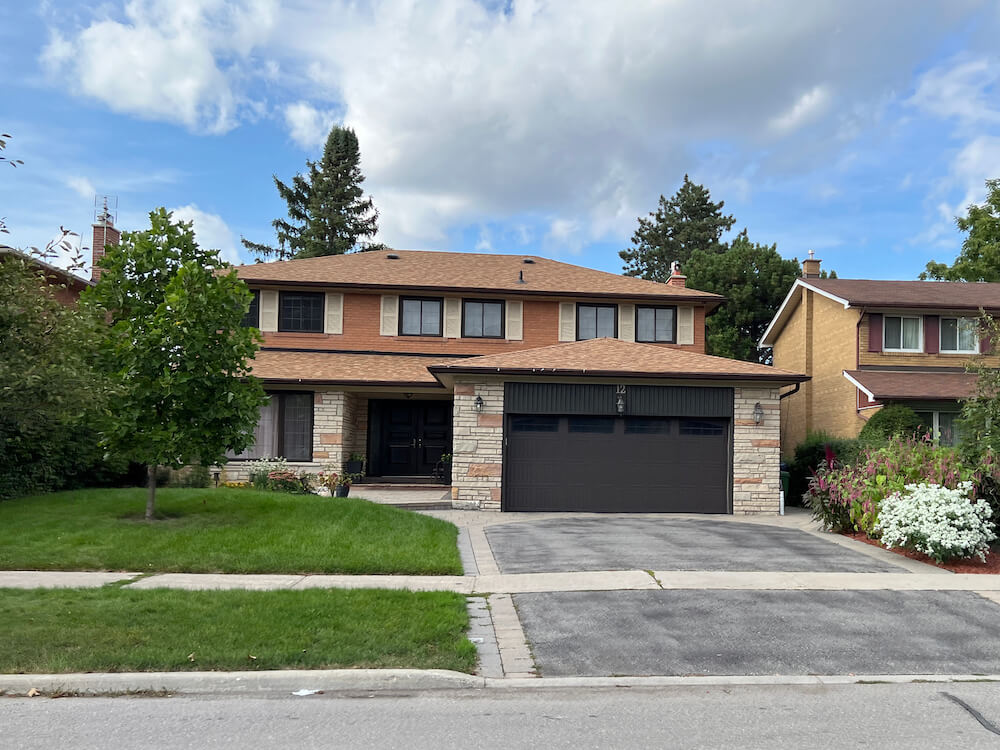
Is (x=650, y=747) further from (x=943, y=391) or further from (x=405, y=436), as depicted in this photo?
(x=943, y=391)

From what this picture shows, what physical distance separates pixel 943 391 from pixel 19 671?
→ 75.2ft

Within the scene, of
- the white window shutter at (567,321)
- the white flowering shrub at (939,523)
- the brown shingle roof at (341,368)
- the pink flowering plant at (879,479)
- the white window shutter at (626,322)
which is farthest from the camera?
the white window shutter at (626,322)

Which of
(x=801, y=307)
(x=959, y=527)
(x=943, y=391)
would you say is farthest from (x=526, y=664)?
(x=801, y=307)

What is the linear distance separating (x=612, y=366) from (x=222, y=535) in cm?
941

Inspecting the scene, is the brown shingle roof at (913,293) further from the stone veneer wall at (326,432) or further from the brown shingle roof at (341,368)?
the stone veneer wall at (326,432)

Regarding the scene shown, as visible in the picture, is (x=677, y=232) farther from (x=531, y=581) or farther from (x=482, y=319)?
(x=531, y=581)

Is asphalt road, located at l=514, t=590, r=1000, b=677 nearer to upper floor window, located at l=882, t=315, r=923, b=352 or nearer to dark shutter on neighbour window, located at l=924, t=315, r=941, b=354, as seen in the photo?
upper floor window, located at l=882, t=315, r=923, b=352

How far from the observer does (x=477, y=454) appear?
17672 mm

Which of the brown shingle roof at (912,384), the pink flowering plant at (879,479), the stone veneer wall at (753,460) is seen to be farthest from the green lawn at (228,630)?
the brown shingle roof at (912,384)

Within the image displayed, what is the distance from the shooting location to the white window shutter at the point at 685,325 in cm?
2458

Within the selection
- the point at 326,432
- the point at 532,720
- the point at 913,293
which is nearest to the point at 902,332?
the point at 913,293

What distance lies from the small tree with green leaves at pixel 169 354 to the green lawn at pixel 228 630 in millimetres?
4448

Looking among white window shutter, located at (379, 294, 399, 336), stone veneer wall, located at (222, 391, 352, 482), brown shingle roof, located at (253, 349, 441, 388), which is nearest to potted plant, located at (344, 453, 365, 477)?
stone veneer wall, located at (222, 391, 352, 482)

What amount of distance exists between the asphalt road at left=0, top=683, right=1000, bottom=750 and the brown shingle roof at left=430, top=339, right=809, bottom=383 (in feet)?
38.4
